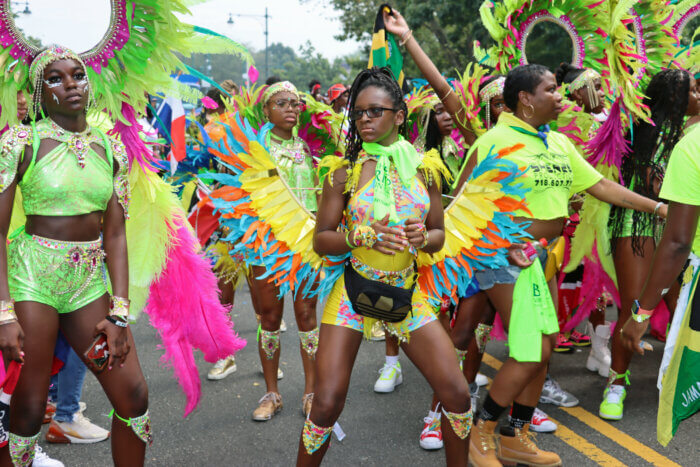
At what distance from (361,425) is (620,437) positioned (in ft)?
5.43

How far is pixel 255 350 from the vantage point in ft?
18.5

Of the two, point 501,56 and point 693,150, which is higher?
point 501,56

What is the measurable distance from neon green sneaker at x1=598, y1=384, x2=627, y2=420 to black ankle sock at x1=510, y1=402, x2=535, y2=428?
918 millimetres

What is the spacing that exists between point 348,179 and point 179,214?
1.31 m

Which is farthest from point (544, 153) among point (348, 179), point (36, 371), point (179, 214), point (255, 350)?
point (255, 350)

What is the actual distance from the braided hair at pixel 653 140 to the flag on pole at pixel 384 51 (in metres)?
2.04

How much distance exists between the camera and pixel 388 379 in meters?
A: 4.55

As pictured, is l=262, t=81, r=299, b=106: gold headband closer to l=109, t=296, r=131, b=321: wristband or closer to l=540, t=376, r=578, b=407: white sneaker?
l=109, t=296, r=131, b=321: wristband

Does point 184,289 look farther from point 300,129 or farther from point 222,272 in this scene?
point 300,129

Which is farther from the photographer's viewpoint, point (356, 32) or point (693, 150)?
point (356, 32)

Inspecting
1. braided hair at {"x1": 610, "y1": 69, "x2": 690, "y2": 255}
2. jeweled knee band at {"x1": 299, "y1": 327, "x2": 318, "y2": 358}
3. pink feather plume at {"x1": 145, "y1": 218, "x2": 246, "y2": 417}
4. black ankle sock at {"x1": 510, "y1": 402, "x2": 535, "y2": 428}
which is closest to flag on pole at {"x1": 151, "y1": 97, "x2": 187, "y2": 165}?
pink feather plume at {"x1": 145, "y1": 218, "x2": 246, "y2": 417}

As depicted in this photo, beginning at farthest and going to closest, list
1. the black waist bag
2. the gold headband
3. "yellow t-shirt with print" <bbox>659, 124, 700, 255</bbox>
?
A: the gold headband
the black waist bag
"yellow t-shirt with print" <bbox>659, 124, 700, 255</bbox>

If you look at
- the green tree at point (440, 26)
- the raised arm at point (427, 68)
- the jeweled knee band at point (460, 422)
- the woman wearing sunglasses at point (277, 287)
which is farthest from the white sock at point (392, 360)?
the green tree at point (440, 26)

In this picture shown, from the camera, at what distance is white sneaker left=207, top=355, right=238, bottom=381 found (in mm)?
4895
